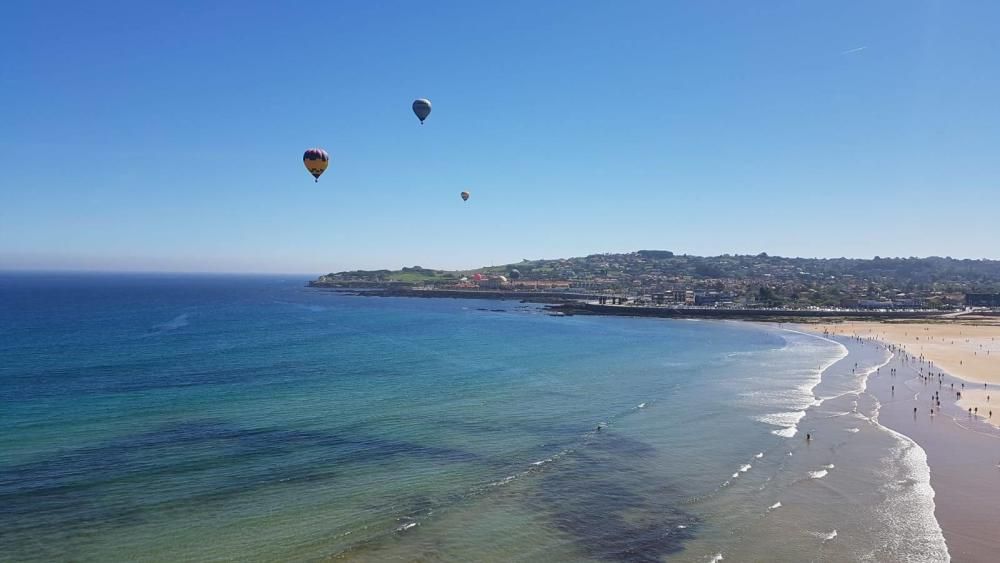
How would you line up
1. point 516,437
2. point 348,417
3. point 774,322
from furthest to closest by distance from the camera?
point 774,322, point 348,417, point 516,437

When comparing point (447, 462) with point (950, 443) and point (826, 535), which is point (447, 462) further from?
point (950, 443)

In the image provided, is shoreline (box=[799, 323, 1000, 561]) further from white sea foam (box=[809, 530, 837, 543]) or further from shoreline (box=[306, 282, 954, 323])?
shoreline (box=[306, 282, 954, 323])

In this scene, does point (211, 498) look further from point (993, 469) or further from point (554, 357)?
point (554, 357)

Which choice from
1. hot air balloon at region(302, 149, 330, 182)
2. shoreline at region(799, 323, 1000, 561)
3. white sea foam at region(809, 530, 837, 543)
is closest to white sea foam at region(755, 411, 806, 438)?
shoreline at region(799, 323, 1000, 561)

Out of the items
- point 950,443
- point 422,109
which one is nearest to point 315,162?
point 422,109

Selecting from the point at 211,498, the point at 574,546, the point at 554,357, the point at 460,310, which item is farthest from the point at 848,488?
the point at 460,310
